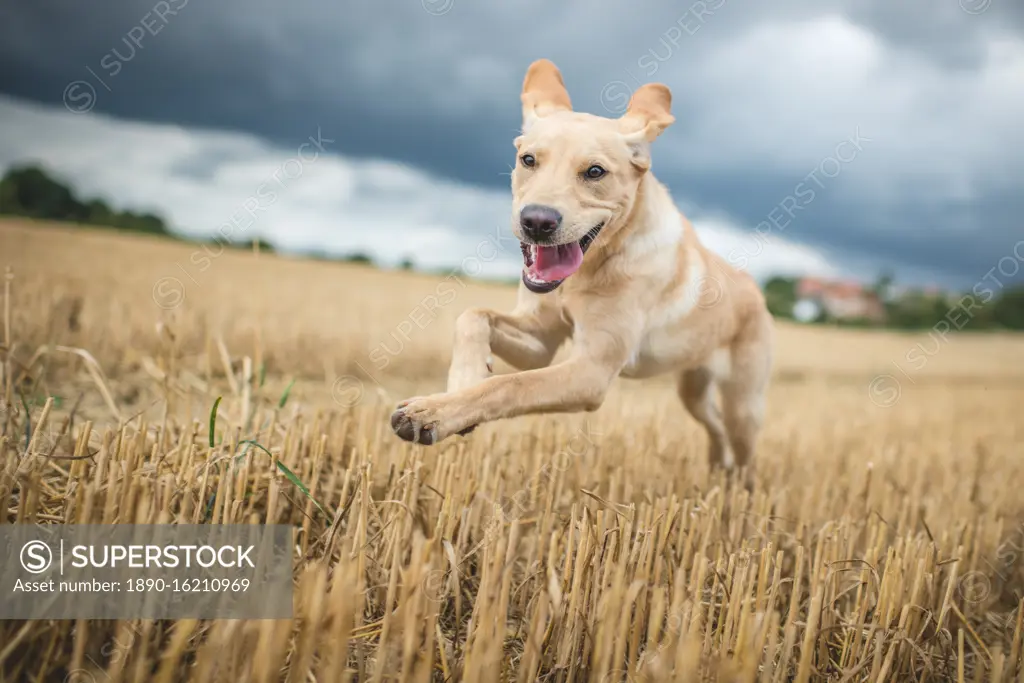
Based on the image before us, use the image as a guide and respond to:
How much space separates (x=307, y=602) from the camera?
1.93m

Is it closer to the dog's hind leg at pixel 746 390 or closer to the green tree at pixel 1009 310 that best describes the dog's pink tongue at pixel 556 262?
the dog's hind leg at pixel 746 390

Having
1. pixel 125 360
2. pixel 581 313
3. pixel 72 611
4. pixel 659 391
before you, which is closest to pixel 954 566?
pixel 581 313

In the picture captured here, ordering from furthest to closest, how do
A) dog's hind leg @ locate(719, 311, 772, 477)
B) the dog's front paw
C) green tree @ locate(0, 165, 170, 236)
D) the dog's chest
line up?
green tree @ locate(0, 165, 170, 236) < dog's hind leg @ locate(719, 311, 772, 477) < the dog's chest < the dog's front paw

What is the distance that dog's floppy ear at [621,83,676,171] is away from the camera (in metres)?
3.81

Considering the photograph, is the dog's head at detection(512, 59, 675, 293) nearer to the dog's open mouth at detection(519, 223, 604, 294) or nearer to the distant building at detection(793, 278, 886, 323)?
the dog's open mouth at detection(519, 223, 604, 294)

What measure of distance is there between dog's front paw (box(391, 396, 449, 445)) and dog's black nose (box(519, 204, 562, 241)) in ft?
3.16

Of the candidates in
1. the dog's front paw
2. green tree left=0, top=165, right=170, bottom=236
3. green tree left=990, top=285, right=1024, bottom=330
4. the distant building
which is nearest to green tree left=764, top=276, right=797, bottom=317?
the distant building

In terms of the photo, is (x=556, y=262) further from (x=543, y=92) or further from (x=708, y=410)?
(x=708, y=410)

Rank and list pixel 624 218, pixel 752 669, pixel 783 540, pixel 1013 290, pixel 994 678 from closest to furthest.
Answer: pixel 752 669, pixel 994 678, pixel 624 218, pixel 783 540, pixel 1013 290

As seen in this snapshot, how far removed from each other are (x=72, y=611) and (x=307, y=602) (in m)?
0.67

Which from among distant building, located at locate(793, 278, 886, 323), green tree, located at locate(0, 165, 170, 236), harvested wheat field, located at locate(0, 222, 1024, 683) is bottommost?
harvested wheat field, located at locate(0, 222, 1024, 683)

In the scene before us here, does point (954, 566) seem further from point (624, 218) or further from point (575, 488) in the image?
point (624, 218)

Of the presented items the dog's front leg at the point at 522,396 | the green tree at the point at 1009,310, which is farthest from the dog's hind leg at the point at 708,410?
the green tree at the point at 1009,310

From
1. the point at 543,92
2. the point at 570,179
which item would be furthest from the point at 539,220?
the point at 543,92
